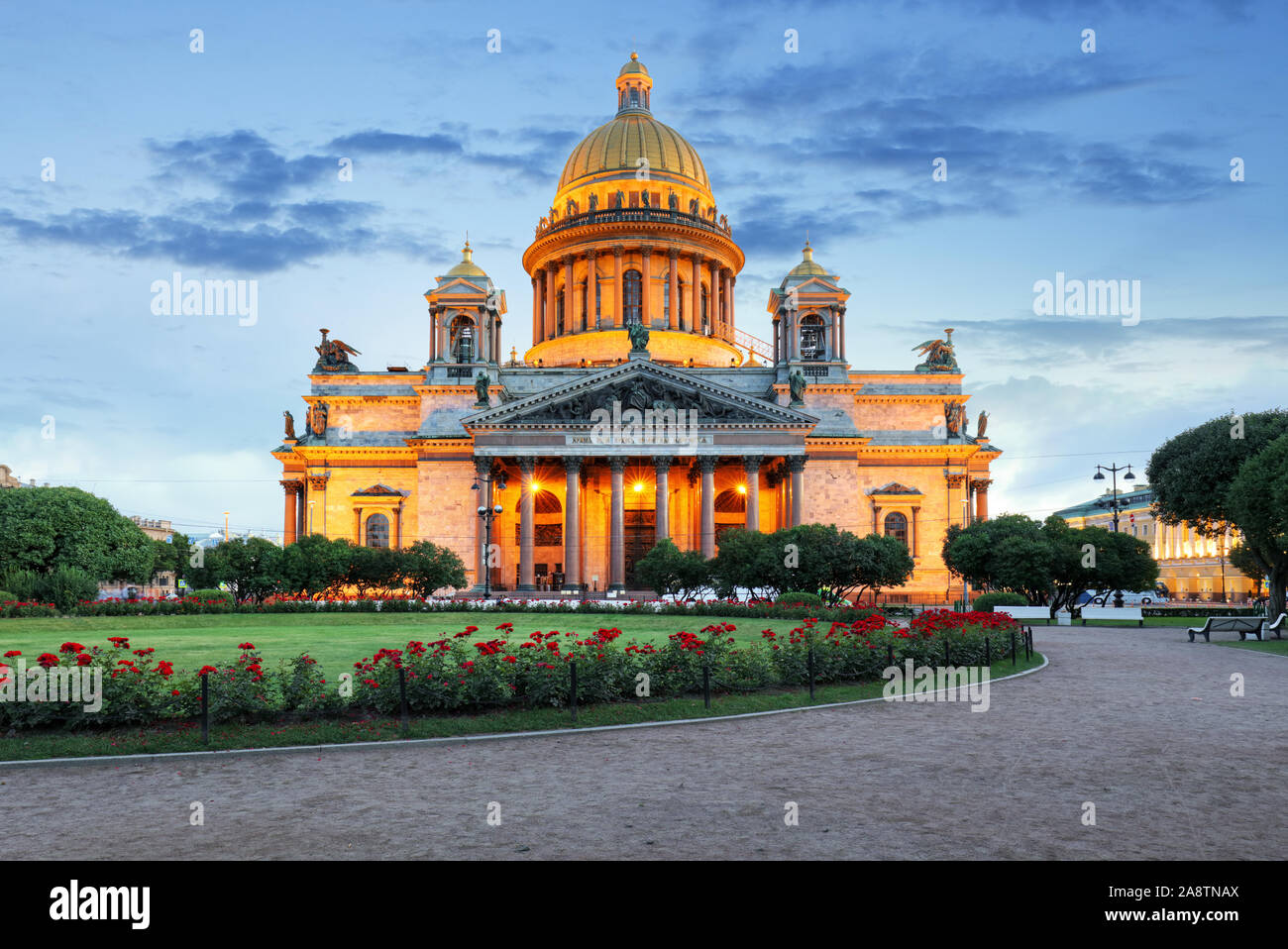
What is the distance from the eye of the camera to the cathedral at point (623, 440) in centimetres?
6075

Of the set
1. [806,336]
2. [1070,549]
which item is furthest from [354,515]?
[1070,549]

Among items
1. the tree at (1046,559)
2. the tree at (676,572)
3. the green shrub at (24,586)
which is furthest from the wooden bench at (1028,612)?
the green shrub at (24,586)

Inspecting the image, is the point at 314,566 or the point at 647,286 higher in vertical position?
the point at 647,286

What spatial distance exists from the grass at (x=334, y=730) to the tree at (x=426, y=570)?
34445 millimetres

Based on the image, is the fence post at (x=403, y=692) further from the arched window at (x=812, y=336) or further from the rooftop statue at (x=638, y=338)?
the arched window at (x=812, y=336)

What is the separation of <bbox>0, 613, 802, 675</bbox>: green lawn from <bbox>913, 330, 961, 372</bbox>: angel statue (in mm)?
40118

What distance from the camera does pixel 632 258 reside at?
80.0m

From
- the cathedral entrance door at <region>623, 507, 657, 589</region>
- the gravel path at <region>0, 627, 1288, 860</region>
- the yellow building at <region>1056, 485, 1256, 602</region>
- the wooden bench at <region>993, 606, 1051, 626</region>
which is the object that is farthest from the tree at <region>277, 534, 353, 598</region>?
the yellow building at <region>1056, 485, 1256, 602</region>

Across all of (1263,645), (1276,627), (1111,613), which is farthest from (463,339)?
(1263,645)

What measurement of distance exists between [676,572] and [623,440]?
46.1ft

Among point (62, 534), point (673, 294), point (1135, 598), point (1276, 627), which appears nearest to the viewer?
point (1276, 627)

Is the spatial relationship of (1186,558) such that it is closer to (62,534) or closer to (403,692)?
(62,534)

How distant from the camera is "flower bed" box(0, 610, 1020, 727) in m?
15.0

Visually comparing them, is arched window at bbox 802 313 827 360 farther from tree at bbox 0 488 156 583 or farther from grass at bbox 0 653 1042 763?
grass at bbox 0 653 1042 763
